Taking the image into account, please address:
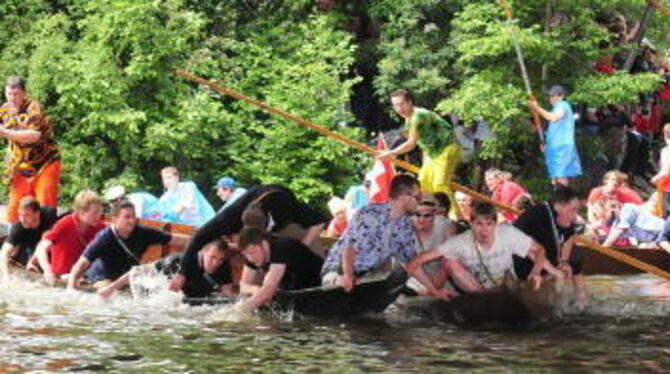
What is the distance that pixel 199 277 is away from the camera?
1093 centimetres

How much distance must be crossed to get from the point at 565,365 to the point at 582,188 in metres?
11.3

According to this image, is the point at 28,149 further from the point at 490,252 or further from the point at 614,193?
the point at 614,193

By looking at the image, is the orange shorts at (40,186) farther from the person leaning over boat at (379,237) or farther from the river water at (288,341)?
the person leaning over boat at (379,237)

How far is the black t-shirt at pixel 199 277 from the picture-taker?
10867 millimetres

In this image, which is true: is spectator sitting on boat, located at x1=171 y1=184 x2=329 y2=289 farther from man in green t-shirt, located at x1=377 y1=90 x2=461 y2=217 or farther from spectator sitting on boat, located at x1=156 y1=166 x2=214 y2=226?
spectator sitting on boat, located at x1=156 y1=166 x2=214 y2=226

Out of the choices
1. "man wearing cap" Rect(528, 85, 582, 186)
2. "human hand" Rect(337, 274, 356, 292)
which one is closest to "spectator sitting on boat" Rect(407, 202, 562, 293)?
"human hand" Rect(337, 274, 356, 292)

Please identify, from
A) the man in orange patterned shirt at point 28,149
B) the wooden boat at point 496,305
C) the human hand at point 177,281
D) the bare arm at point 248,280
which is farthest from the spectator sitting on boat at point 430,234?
the man in orange patterned shirt at point 28,149

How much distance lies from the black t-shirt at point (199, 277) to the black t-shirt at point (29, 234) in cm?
174

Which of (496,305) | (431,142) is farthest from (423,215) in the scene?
(431,142)

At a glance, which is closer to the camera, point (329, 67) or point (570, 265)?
point (570, 265)

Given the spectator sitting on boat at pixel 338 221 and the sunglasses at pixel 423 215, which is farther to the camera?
the spectator sitting on boat at pixel 338 221

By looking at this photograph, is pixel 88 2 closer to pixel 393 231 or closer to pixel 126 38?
pixel 126 38

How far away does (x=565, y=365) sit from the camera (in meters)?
8.90

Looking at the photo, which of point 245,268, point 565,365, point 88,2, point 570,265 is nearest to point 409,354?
point 565,365
